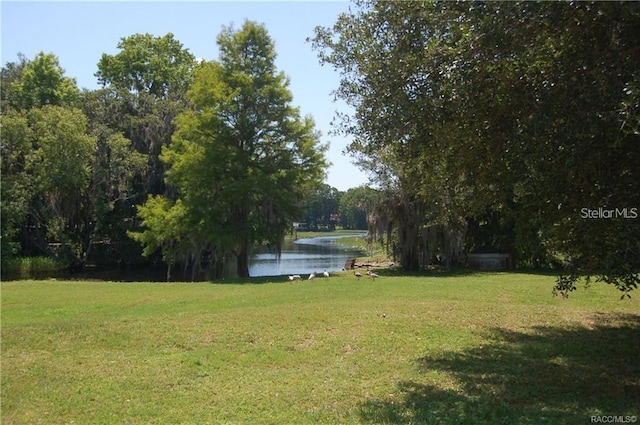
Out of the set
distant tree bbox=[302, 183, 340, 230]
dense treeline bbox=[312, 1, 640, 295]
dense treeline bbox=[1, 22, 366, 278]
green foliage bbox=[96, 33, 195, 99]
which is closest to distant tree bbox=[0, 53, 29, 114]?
dense treeline bbox=[1, 22, 366, 278]

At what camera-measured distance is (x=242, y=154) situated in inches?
914

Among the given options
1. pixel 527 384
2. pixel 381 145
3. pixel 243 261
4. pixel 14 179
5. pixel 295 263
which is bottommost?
pixel 527 384

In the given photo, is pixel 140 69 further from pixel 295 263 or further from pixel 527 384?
pixel 527 384

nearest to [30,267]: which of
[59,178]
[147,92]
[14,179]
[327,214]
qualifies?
[14,179]

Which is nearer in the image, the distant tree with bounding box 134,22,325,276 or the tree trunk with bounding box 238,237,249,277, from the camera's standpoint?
the distant tree with bounding box 134,22,325,276

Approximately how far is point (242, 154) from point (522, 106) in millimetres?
17909

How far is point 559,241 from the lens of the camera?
7840 millimetres

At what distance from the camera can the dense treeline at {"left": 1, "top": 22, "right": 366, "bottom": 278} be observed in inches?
906

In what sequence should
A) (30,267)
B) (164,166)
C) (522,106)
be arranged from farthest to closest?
(164,166)
(30,267)
(522,106)

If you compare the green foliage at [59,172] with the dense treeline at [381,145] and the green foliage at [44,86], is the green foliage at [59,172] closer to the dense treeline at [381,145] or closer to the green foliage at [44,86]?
the dense treeline at [381,145]

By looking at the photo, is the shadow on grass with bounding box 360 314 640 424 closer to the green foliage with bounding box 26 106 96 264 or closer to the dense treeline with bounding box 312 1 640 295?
the dense treeline with bounding box 312 1 640 295

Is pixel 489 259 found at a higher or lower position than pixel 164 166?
lower

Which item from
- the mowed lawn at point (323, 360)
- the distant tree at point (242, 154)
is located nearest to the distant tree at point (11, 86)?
the distant tree at point (242, 154)

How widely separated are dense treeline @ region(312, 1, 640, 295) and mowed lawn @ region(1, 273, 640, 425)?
63.6 inches
